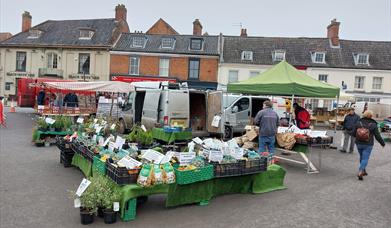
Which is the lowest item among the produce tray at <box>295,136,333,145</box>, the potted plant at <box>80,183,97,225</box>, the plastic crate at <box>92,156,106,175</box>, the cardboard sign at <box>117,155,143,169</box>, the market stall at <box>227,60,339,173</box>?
the potted plant at <box>80,183,97,225</box>

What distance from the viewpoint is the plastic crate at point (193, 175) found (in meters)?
5.32

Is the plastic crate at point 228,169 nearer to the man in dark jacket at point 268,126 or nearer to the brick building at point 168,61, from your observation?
the man in dark jacket at point 268,126

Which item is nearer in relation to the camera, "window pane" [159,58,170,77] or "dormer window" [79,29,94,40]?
"window pane" [159,58,170,77]

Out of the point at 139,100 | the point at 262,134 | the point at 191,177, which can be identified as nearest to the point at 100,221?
the point at 191,177

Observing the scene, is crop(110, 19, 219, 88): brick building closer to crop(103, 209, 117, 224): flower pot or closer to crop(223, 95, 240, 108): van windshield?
crop(223, 95, 240, 108): van windshield

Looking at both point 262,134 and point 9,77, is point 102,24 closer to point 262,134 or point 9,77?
point 9,77

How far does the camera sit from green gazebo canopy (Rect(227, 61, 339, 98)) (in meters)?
9.90

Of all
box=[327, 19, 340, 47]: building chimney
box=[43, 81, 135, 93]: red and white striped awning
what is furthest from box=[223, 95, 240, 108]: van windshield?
box=[327, 19, 340, 47]: building chimney

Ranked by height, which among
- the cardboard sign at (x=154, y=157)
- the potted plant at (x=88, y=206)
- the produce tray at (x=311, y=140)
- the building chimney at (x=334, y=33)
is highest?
the building chimney at (x=334, y=33)

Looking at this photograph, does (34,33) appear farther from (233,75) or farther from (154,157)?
(154,157)

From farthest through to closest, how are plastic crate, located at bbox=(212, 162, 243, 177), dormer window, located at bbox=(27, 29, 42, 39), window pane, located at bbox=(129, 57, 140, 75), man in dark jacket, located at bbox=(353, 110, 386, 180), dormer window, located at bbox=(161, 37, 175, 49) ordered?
dormer window, located at bbox=(27, 29, 42, 39), dormer window, located at bbox=(161, 37, 175, 49), window pane, located at bbox=(129, 57, 140, 75), man in dark jacket, located at bbox=(353, 110, 386, 180), plastic crate, located at bbox=(212, 162, 243, 177)

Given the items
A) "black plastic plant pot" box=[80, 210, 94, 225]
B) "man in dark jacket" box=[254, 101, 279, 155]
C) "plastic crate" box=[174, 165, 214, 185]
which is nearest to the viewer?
"black plastic plant pot" box=[80, 210, 94, 225]

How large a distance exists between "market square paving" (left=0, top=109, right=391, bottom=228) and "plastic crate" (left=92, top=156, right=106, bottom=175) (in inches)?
26.8

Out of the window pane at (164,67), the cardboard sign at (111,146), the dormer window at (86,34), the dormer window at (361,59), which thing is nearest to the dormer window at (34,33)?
the dormer window at (86,34)
